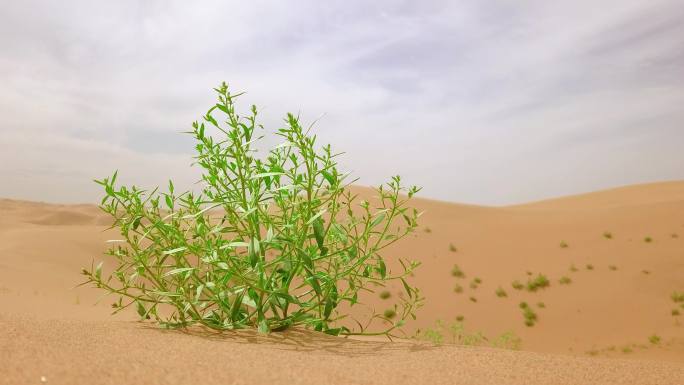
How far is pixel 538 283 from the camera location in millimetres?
8656

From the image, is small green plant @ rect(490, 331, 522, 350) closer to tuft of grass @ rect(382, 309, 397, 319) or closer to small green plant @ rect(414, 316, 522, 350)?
small green plant @ rect(414, 316, 522, 350)

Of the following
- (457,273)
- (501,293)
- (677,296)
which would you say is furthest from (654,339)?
(457,273)

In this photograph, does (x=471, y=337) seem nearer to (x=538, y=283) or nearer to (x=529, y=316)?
(x=529, y=316)

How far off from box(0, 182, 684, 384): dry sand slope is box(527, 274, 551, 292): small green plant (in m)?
0.17

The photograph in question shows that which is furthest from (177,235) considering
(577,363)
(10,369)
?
(577,363)

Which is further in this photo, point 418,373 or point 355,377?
point 418,373

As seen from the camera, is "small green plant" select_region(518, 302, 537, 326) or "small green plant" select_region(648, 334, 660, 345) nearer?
"small green plant" select_region(648, 334, 660, 345)

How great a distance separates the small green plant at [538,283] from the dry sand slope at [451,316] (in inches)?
6.5

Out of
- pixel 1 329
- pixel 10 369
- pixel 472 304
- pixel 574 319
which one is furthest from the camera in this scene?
pixel 472 304

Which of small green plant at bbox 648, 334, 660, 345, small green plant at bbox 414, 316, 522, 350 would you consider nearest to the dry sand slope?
small green plant at bbox 648, 334, 660, 345

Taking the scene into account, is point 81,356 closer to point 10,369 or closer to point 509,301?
point 10,369

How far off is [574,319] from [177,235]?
6.62m

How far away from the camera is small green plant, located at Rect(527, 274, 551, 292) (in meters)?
8.59

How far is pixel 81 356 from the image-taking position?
1.59 meters
